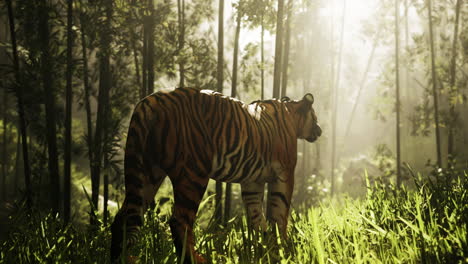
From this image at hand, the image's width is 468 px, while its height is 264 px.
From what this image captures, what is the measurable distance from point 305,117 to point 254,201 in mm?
1005

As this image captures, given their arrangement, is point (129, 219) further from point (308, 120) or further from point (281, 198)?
point (308, 120)

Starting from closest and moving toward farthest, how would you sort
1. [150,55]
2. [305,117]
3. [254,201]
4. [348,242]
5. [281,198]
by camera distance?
[348,242] → [281,198] → [254,201] → [305,117] → [150,55]

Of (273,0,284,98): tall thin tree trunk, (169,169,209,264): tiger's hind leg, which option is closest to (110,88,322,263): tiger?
(169,169,209,264): tiger's hind leg

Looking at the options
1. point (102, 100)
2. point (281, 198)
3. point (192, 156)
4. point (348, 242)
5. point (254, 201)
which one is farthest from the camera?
point (102, 100)

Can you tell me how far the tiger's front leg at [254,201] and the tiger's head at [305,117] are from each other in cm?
74

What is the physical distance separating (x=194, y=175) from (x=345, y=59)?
700 inches

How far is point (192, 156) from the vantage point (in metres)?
2.26

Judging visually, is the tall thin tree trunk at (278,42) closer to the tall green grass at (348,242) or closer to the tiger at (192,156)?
the tiger at (192,156)

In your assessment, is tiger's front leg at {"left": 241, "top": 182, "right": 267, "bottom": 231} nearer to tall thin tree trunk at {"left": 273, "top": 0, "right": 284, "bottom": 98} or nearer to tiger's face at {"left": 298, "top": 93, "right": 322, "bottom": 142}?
tiger's face at {"left": 298, "top": 93, "right": 322, "bottom": 142}

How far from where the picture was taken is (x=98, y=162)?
5.35 m

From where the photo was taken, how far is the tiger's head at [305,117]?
344 cm

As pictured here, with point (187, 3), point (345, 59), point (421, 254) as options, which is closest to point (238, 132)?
point (421, 254)

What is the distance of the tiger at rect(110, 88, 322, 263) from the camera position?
217 cm

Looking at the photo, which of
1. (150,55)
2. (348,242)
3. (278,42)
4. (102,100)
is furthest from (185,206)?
(102,100)
